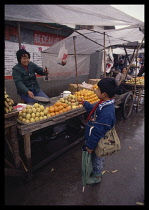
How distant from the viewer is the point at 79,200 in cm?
244

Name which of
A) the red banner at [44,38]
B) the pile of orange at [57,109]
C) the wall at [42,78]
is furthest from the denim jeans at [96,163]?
the red banner at [44,38]

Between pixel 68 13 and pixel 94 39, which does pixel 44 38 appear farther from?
pixel 68 13

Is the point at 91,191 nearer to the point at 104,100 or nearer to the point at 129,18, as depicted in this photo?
the point at 104,100

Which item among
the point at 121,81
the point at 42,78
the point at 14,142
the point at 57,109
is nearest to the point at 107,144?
the point at 57,109

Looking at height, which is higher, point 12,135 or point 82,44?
point 82,44

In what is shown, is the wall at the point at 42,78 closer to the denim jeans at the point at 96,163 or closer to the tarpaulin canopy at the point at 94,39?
the tarpaulin canopy at the point at 94,39

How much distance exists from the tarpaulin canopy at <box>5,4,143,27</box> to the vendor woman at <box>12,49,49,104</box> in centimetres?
91

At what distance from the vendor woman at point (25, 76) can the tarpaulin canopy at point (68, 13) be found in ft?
2.98

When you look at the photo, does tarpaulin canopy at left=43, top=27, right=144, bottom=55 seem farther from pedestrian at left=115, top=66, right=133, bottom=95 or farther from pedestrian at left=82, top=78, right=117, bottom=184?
pedestrian at left=82, top=78, right=117, bottom=184

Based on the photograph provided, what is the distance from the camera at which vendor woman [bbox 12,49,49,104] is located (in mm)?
3822

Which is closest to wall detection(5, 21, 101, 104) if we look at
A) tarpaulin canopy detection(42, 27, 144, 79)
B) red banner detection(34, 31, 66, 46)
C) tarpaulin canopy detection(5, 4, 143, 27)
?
red banner detection(34, 31, 66, 46)

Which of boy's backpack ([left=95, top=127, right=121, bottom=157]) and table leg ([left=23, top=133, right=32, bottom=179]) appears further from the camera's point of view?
table leg ([left=23, top=133, right=32, bottom=179])

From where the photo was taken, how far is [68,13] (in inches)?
125

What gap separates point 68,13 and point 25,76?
1939 mm
